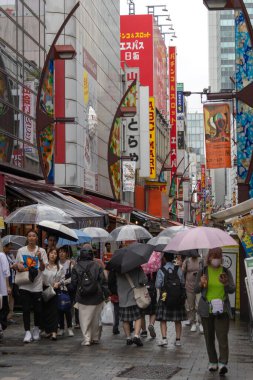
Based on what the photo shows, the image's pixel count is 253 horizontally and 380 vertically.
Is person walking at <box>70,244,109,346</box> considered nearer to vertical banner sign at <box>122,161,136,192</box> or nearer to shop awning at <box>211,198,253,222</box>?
shop awning at <box>211,198,253,222</box>

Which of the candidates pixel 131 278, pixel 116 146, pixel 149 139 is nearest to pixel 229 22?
pixel 149 139

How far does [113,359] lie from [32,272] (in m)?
2.66

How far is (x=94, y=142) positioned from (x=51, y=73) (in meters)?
10.6

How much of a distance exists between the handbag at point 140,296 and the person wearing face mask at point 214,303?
279 cm

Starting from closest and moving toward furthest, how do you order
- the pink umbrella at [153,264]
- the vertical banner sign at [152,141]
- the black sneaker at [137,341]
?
the black sneaker at [137,341], the pink umbrella at [153,264], the vertical banner sign at [152,141]

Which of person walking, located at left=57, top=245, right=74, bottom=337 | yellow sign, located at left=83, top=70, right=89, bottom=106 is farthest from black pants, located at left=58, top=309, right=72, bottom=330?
yellow sign, located at left=83, top=70, right=89, bottom=106

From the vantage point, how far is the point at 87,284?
533 inches

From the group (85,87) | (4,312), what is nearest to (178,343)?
(4,312)

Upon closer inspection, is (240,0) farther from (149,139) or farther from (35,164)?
(149,139)

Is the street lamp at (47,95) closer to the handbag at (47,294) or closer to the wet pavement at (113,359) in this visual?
the handbag at (47,294)

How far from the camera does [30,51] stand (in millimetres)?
27641

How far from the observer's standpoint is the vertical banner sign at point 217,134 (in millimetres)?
22516

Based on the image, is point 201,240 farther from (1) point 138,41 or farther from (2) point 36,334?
(1) point 138,41

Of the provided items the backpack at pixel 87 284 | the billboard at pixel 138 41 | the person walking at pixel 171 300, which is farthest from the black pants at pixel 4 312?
the billboard at pixel 138 41
